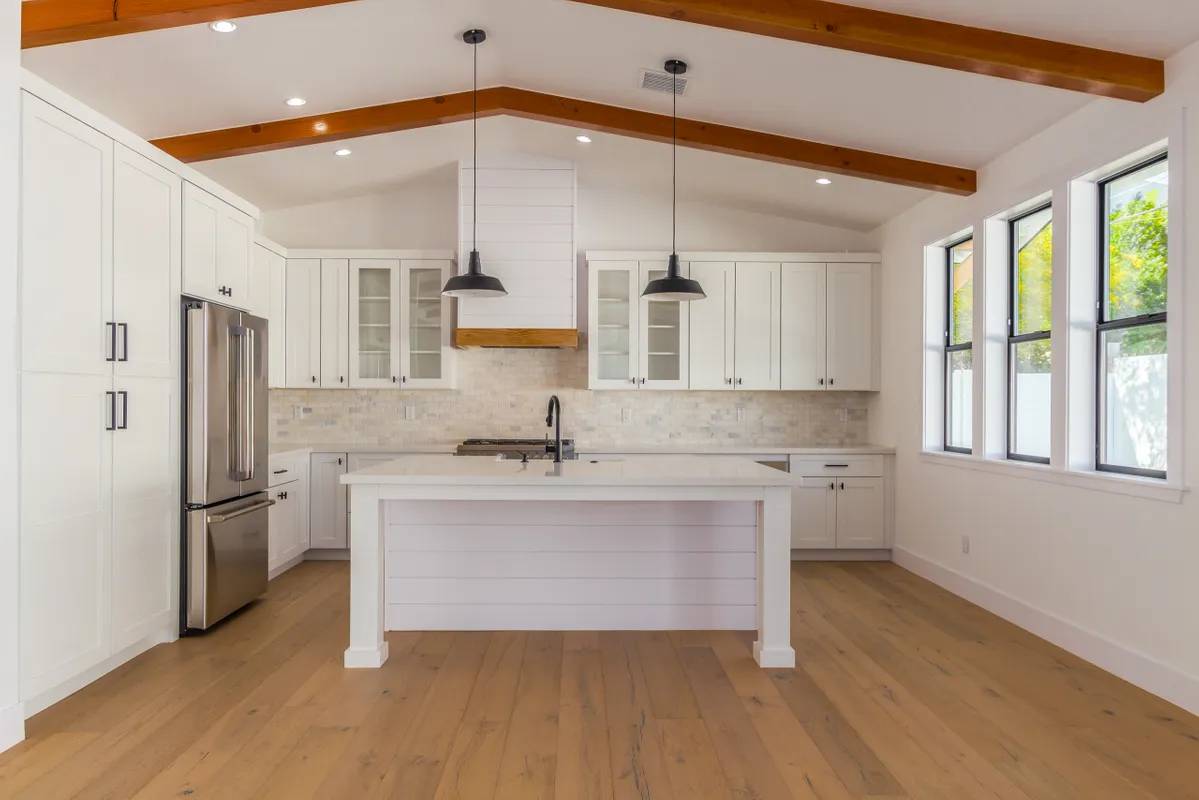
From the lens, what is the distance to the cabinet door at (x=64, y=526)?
2.77 meters

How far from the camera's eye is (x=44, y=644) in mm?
2846

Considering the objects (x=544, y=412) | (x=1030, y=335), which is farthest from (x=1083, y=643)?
(x=544, y=412)

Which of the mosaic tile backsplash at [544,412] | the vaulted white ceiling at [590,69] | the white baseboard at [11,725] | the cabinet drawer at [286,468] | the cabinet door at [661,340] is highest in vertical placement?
the vaulted white ceiling at [590,69]

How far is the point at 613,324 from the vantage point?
6008 mm

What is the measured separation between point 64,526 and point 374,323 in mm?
3178

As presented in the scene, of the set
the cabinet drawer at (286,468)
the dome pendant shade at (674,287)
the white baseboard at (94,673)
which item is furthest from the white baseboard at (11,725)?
the dome pendant shade at (674,287)

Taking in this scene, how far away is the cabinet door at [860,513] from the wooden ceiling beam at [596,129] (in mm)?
2241

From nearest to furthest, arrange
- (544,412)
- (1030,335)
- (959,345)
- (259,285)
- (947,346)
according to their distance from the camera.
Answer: (1030,335) < (259,285) < (959,345) < (947,346) < (544,412)

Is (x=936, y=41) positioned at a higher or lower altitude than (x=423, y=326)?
higher

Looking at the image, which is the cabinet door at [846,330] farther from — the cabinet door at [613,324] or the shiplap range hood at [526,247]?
the shiplap range hood at [526,247]

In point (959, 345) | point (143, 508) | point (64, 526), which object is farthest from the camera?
point (959, 345)

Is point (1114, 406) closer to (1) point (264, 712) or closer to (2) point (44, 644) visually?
(1) point (264, 712)

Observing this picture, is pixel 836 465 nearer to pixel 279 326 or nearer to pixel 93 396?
pixel 279 326

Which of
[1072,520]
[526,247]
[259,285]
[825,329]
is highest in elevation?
[526,247]
